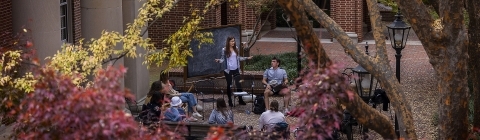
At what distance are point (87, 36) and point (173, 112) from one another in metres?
2.19

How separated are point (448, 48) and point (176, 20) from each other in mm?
18226

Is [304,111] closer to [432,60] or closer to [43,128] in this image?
[43,128]

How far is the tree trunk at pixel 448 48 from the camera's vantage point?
35.3 ft

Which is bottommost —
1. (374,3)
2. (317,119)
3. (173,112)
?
(173,112)

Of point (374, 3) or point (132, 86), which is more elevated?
point (374, 3)

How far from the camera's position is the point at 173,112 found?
1631 cm

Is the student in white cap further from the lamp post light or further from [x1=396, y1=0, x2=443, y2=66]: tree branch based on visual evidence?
[x1=396, y1=0, x2=443, y2=66]: tree branch

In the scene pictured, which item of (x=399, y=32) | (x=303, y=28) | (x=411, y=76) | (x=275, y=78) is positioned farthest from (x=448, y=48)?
(x=411, y=76)

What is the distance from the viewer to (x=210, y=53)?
22.3 meters

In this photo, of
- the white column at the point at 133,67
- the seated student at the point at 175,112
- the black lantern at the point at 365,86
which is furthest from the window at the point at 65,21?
the black lantern at the point at 365,86

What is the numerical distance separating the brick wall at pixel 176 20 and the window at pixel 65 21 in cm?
591

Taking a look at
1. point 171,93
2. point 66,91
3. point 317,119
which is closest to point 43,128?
point 66,91

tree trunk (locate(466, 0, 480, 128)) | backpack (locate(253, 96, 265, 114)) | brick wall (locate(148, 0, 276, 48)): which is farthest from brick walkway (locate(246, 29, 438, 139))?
tree trunk (locate(466, 0, 480, 128))

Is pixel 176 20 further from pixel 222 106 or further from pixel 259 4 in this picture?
pixel 222 106
